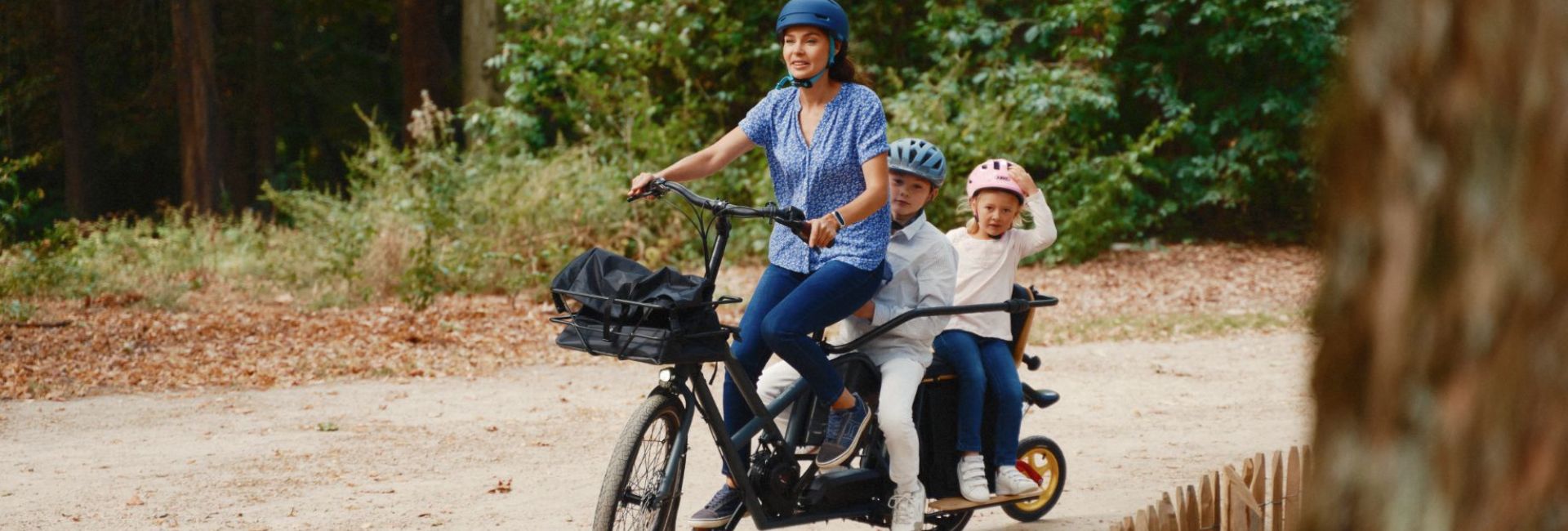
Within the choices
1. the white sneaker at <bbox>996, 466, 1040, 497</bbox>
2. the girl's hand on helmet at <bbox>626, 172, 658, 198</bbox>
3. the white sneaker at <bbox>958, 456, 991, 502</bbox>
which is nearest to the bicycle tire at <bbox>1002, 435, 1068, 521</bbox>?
the white sneaker at <bbox>996, 466, 1040, 497</bbox>

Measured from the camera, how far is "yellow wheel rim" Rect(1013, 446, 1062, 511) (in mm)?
5582

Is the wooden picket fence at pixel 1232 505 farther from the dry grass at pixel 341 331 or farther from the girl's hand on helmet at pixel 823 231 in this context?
the dry grass at pixel 341 331

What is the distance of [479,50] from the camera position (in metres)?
19.5

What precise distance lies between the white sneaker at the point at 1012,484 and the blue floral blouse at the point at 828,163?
0.94 metres

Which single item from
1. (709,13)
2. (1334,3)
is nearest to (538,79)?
(709,13)

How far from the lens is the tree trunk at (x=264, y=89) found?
28.3 m

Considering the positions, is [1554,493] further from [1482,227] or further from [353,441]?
[353,441]

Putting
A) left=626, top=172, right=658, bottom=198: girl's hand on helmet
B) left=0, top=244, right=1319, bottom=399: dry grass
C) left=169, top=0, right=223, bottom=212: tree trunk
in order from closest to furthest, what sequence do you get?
left=626, top=172, right=658, bottom=198: girl's hand on helmet
left=0, top=244, right=1319, bottom=399: dry grass
left=169, top=0, right=223, bottom=212: tree trunk

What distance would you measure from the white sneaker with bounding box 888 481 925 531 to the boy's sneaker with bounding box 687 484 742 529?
0.52 meters

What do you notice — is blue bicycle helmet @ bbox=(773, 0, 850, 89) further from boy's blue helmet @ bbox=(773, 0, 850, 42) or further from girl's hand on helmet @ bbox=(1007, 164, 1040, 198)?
girl's hand on helmet @ bbox=(1007, 164, 1040, 198)

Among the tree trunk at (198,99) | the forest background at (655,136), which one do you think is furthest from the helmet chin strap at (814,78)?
the tree trunk at (198,99)

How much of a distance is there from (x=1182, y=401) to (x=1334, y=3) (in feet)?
36.6

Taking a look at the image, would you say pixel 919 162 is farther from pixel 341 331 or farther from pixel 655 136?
pixel 655 136

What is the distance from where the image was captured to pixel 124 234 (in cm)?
1669
